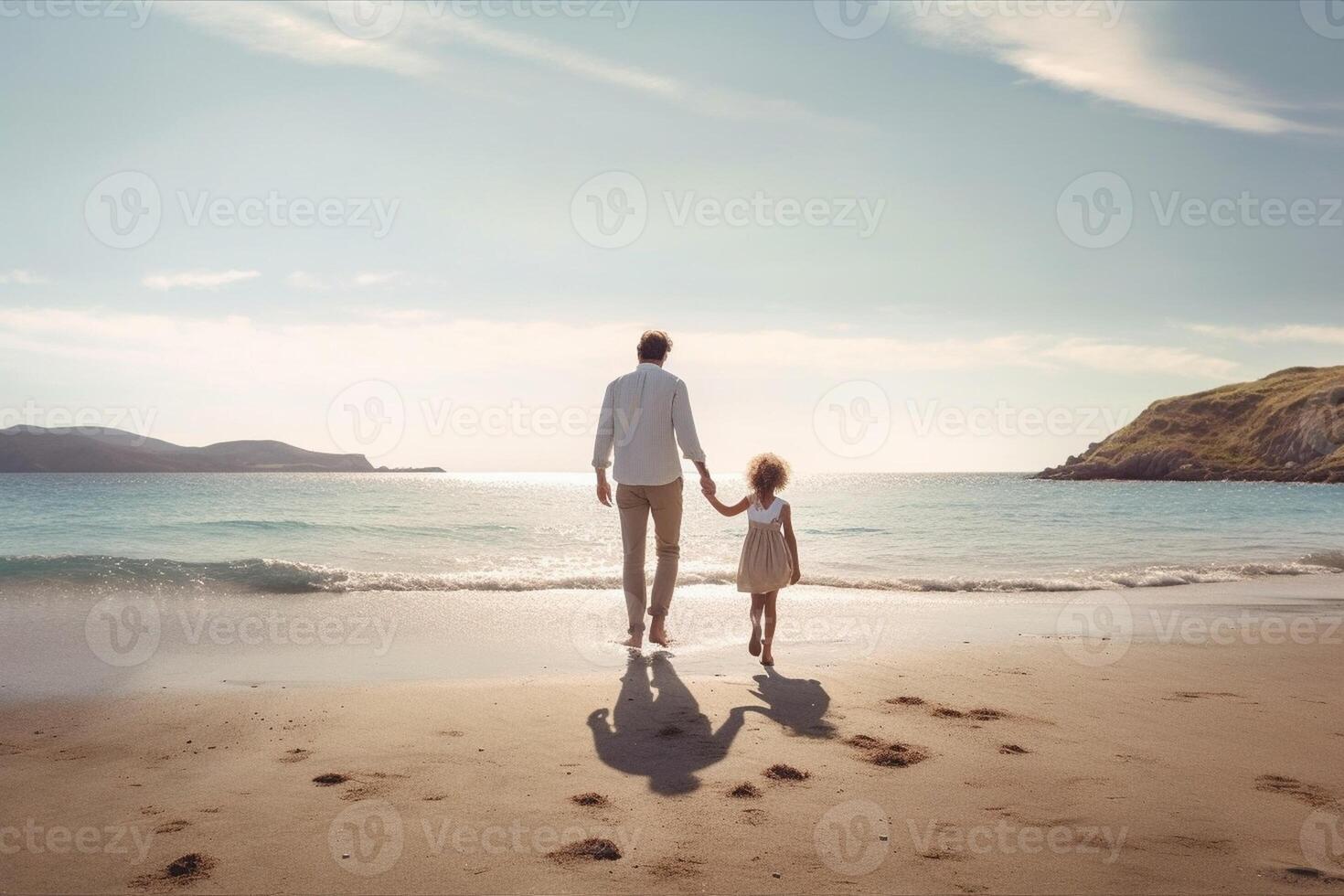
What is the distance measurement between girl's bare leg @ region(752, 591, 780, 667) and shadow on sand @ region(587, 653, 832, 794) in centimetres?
35

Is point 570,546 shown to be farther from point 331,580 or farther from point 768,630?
point 768,630

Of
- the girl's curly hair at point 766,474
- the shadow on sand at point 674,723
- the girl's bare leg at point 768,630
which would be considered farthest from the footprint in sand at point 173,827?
the girl's curly hair at point 766,474

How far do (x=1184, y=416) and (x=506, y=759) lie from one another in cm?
12248

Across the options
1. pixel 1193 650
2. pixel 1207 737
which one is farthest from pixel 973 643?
pixel 1207 737

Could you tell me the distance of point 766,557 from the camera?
681cm

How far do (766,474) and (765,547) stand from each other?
623mm

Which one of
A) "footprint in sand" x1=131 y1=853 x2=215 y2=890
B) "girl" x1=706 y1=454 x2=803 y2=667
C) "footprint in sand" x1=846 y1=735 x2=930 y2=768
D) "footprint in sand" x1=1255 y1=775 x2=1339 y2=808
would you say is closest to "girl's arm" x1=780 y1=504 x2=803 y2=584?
"girl" x1=706 y1=454 x2=803 y2=667

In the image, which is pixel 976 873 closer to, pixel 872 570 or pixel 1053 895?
pixel 1053 895

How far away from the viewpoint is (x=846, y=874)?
9.33ft

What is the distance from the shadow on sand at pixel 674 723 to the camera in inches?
157

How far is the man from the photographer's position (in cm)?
710

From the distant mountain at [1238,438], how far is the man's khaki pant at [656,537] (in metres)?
87.2

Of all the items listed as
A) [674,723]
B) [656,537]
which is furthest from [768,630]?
[674,723]

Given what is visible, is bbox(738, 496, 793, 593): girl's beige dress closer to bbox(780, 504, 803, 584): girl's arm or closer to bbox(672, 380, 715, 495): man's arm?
bbox(780, 504, 803, 584): girl's arm
